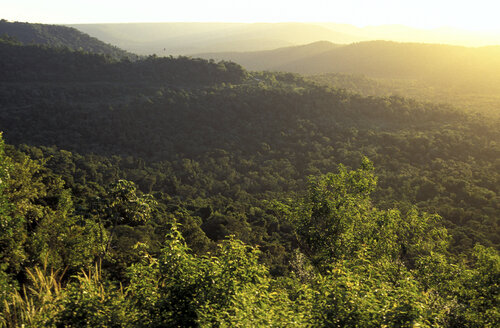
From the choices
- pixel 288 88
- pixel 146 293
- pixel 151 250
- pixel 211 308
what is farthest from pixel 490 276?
pixel 288 88

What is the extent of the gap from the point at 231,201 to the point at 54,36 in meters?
152

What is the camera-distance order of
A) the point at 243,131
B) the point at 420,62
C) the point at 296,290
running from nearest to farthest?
the point at 296,290 < the point at 243,131 < the point at 420,62

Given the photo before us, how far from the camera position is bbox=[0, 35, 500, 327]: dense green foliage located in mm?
9062

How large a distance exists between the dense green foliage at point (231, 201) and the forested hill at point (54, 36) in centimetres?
5302

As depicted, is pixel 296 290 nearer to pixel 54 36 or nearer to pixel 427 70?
pixel 427 70

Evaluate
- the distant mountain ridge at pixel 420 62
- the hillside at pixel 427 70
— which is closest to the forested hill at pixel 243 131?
the hillside at pixel 427 70

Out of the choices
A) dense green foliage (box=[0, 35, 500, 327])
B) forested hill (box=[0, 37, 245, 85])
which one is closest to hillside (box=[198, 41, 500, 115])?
dense green foliage (box=[0, 35, 500, 327])

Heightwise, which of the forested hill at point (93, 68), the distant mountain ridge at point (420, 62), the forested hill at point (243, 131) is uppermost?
the distant mountain ridge at point (420, 62)

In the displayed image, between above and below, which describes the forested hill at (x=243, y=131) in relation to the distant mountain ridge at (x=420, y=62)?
below

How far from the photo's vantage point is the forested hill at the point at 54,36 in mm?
150125

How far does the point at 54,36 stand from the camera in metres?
158

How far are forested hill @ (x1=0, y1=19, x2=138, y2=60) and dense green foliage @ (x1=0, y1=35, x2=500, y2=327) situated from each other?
174 ft

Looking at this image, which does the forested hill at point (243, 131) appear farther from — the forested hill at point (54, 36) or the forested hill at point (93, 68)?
Answer: the forested hill at point (54, 36)

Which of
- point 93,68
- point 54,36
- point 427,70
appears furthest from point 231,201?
point 54,36
